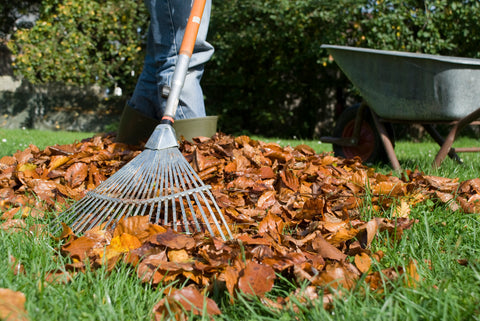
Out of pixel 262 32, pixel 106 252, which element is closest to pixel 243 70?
pixel 262 32

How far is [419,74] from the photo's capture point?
254 cm

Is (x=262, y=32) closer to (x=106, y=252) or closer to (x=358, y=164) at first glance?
(x=358, y=164)

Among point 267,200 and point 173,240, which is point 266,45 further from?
point 173,240

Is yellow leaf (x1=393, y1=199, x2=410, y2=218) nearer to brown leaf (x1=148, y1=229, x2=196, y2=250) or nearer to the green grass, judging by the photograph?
brown leaf (x1=148, y1=229, x2=196, y2=250)

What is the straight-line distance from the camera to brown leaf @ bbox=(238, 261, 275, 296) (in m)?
1.02

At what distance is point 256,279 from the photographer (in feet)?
3.42

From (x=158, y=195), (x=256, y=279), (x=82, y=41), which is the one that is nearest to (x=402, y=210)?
(x=256, y=279)

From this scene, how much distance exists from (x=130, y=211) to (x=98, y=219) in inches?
5.6

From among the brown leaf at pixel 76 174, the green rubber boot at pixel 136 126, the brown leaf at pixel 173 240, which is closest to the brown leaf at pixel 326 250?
the brown leaf at pixel 173 240

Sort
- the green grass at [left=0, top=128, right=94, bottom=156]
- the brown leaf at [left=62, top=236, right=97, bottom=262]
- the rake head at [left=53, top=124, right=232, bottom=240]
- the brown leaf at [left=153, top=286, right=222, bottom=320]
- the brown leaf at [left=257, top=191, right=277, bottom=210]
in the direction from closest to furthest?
the brown leaf at [left=153, top=286, right=222, bottom=320]
the brown leaf at [left=62, top=236, right=97, bottom=262]
the rake head at [left=53, top=124, right=232, bottom=240]
the brown leaf at [left=257, top=191, right=277, bottom=210]
the green grass at [left=0, top=128, right=94, bottom=156]

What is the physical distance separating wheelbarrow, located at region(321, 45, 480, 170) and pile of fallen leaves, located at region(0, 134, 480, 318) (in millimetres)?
612

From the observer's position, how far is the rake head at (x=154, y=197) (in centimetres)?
142

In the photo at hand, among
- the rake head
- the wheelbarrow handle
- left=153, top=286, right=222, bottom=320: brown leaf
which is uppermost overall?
the wheelbarrow handle

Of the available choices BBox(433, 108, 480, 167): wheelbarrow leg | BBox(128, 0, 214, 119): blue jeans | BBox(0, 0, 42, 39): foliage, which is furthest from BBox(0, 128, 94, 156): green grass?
BBox(0, 0, 42, 39): foliage
